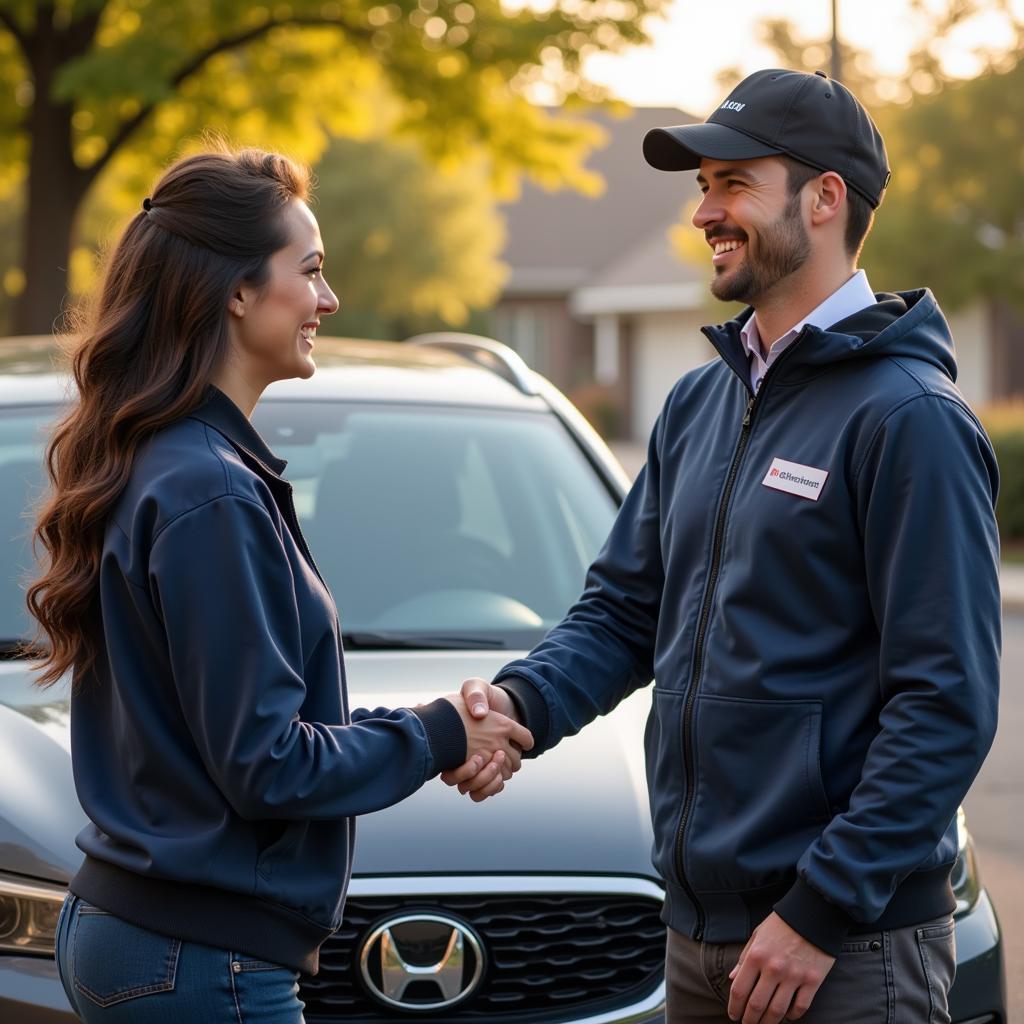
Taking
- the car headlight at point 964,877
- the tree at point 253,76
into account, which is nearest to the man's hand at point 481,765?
the car headlight at point 964,877

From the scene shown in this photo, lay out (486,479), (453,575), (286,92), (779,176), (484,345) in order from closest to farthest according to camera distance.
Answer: (779,176), (453,575), (486,479), (484,345), (286,92)

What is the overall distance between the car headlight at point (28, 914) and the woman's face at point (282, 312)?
44.7 inches

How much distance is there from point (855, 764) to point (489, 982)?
97 centimetres

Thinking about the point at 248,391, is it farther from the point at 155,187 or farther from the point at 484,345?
the point at 484,345

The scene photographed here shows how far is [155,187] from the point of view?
7.86 feet

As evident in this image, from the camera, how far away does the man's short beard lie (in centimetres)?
263

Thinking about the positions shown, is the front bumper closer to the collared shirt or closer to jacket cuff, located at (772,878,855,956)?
jacket cuff, located at (772,878,855,956)

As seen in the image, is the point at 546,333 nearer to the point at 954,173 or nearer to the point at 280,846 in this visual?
the point at 954,173

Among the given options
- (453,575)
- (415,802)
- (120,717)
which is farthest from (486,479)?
(120,717)

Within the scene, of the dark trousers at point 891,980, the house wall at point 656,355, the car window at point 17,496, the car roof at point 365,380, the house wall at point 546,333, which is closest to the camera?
the dark trousers at point 891,980

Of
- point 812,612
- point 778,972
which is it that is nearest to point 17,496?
point 812,612

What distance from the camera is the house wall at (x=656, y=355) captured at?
34.8 meters

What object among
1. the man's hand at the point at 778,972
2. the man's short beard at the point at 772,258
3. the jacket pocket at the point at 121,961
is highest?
the man's short beard at the point at 772,258

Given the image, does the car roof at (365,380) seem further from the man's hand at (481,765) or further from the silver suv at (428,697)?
the man's hand at (481,765)
